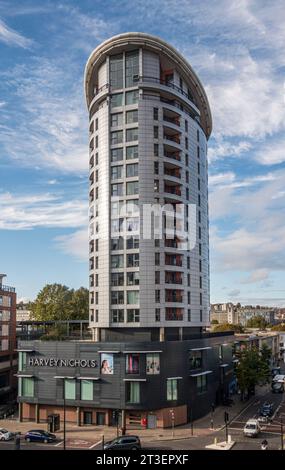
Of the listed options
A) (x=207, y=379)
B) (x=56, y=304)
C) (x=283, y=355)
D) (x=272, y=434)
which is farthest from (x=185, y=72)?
(x=283, y=355)

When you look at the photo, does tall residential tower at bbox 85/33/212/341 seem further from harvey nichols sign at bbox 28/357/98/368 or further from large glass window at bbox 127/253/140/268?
harvey nichols sign at bbox 28/357/98/368

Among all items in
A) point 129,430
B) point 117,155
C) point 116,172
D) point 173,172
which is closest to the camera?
point 129,430

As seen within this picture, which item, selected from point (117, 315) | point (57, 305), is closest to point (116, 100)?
point (117, 315)

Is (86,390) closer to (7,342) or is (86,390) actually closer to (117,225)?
(117,225)

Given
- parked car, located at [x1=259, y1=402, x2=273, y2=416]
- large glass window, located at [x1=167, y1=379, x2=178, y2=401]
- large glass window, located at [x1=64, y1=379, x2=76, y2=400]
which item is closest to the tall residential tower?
large glass window, located at [x1=167, y1=379, x2=178, y2=401]

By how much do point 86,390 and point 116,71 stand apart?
4690 cm

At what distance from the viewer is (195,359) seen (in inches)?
2729

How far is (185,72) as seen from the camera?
256ft

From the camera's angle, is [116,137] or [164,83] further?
[164,83]

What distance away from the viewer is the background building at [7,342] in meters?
84.6

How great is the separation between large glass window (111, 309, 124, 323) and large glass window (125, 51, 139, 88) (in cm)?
3346

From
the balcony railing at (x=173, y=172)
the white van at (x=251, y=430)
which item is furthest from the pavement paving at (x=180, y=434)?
the balcony railing at (x=173, y=172)

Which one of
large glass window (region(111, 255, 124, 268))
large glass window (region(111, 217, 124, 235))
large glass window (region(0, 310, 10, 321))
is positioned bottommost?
large glass window (region(0, 310, 10, 321))

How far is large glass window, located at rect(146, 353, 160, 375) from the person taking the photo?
204 ft
